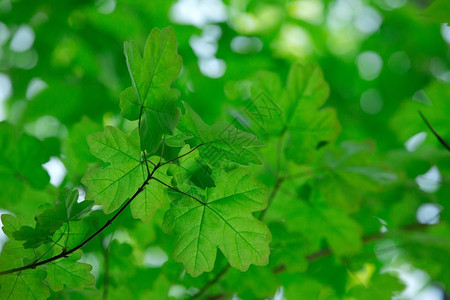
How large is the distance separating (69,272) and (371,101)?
6.55ft

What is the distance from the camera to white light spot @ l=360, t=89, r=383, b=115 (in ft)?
7.34

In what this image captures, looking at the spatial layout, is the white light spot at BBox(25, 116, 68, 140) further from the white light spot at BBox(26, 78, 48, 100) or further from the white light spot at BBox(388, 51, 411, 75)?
the white light spot at BBox(388, 51, 411, 75)

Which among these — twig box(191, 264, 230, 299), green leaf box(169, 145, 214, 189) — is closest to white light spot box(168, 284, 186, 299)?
twig box(191, 264, 230, 299)

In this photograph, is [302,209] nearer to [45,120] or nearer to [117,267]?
[117,267]

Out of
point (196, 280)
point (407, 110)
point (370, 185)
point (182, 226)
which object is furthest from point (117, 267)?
point (407, 110)

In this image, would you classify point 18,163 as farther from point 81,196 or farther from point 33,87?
point 33,87

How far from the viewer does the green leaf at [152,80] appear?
23.0 inches

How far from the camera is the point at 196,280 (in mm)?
956

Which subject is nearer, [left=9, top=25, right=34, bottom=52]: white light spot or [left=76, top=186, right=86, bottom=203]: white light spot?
[left=76, top=186, right=86, bottom=203]: white light spot

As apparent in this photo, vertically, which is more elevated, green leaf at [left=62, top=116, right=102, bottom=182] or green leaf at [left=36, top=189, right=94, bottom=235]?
green leaf at [left=36, top=189, right=94, bottom=235]

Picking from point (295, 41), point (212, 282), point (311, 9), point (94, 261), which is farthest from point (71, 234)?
point (311, 9)

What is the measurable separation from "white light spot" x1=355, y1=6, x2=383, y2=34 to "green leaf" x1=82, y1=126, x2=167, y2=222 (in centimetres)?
234

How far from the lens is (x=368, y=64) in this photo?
8.07 feet

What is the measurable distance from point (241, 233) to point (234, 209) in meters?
A: 0.04
